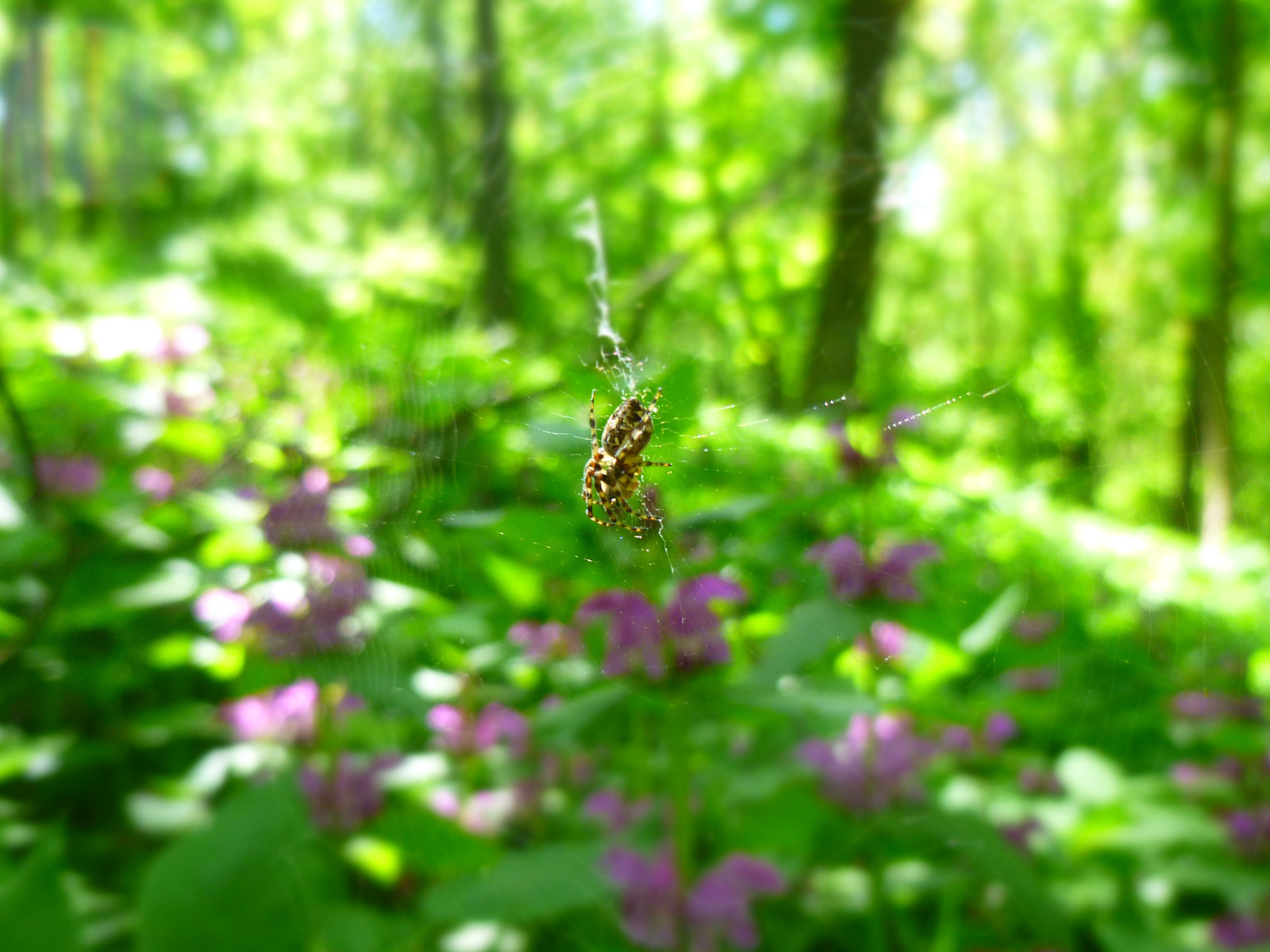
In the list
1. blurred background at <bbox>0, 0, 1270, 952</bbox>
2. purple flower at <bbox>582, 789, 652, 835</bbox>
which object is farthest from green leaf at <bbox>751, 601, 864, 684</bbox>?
purple flower at <bbox>582, 789, 652, 835</bbox>

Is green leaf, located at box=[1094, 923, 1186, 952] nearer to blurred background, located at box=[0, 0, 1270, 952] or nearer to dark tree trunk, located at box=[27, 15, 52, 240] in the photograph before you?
blurred background, located at box=[0, 0, 1270, 952]

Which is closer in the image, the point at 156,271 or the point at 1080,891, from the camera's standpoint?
the point at 1080,891

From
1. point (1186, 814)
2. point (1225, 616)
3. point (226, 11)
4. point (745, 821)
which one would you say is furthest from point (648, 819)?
point (226, 11)

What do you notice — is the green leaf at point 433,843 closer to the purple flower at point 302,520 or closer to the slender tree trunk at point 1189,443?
the purple flower at point 302,520

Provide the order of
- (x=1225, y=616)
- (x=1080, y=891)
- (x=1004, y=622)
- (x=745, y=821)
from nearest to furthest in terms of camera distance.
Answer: (x=1004, y=622) < (x=745, y=821) < (x=1080, y=891) < (x=1225, y=616)

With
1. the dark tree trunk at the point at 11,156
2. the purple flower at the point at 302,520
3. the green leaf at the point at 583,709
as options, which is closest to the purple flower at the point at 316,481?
the purple flower at the point at 302,520

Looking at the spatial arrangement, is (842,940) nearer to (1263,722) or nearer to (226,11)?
(1263,722)

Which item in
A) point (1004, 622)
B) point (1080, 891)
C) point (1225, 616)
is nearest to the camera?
point (1004, 622)

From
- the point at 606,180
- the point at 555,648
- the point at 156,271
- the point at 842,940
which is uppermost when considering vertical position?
the point at 156,271
